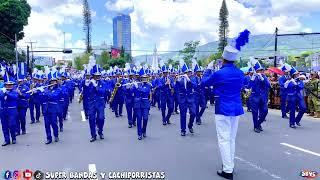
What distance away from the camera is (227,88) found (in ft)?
25.8

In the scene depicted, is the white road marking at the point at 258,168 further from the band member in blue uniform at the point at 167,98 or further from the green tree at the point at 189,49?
the green tree at the point at 189,49

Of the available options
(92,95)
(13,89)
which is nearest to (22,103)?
(13,89)

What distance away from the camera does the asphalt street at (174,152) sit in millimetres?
8500

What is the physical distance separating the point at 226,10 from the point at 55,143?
7280cm

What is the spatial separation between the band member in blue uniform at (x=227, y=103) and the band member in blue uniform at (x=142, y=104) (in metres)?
5.08

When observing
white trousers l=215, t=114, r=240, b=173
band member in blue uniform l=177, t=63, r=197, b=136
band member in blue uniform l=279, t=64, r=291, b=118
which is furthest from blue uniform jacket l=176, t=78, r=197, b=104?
white trousers l=215, t=114, r=240, b=173

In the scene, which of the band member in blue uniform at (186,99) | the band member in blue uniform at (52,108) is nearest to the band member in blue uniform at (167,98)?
the band member in blue uniform at (186,99)

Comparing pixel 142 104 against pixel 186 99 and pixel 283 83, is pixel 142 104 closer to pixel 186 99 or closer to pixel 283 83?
pixel 186 99

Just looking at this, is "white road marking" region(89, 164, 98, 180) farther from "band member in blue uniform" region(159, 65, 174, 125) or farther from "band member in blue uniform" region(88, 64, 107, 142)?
"band member in blue uniform" region(159, 65, 174, 125)

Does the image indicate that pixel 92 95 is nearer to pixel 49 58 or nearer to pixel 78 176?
pixel 78 176

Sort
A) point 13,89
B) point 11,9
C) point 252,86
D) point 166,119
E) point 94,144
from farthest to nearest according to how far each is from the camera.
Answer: point 11,9 → point 166,119 → point 252,86 → point 13,89 → point 94,144

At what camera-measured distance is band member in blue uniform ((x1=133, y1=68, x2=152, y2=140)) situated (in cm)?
1283

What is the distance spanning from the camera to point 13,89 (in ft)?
41.9

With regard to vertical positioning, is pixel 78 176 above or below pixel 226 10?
below
